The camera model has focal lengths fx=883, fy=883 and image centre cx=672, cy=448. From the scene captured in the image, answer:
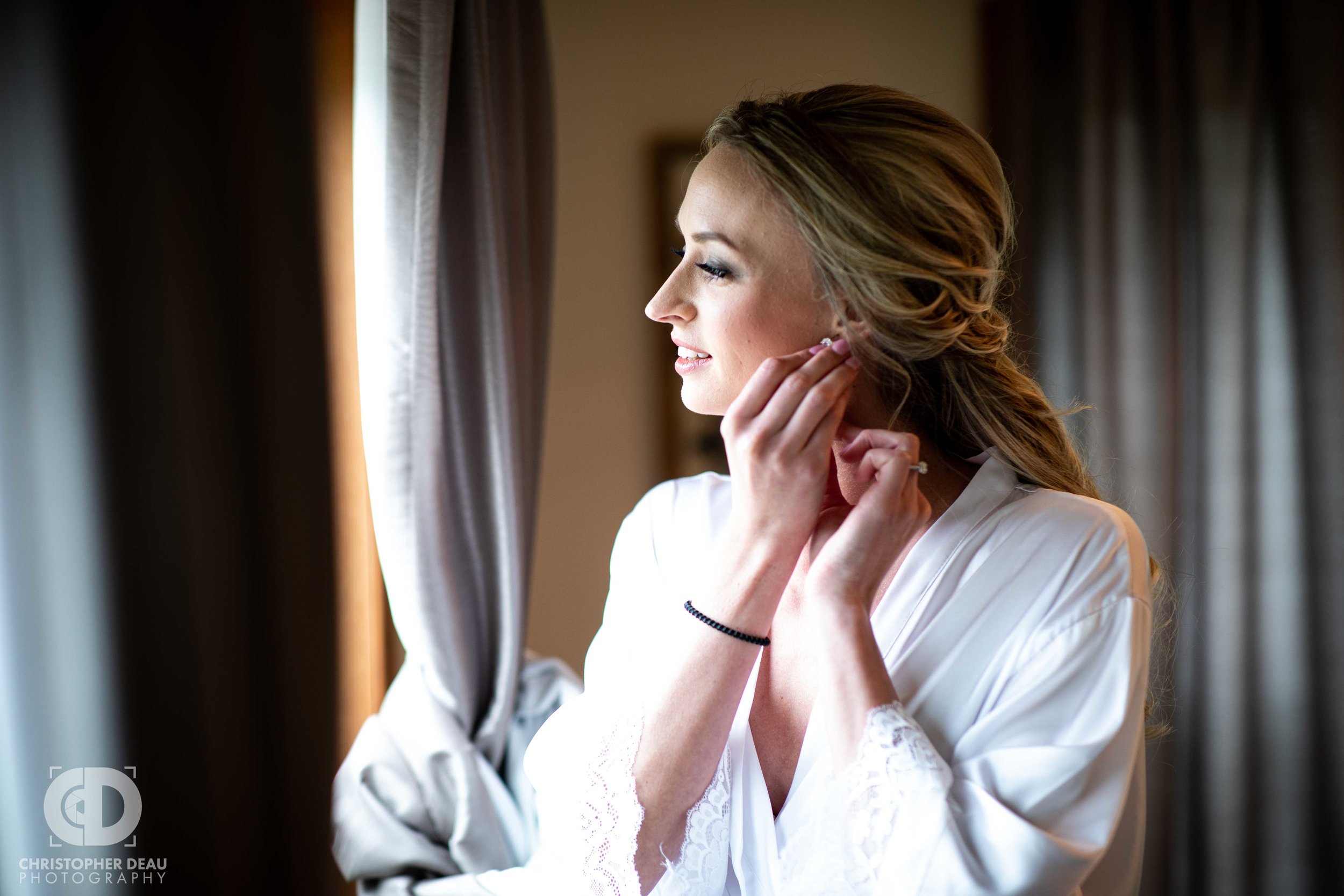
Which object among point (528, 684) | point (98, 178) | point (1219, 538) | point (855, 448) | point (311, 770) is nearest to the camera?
point (98, 178)

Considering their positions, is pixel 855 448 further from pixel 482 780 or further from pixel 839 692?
pixel 482 780

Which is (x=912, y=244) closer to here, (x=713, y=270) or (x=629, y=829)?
(x=713, y=270)

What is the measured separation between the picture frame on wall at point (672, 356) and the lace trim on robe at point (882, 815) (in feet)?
4.84

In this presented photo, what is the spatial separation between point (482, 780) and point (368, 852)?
0.22 m

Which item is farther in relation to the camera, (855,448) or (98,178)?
(855,448)

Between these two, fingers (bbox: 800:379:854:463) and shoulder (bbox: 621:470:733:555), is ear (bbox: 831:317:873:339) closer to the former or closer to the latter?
fingers (bbox: 800:379:854:463)

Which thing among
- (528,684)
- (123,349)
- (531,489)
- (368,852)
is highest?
(123,349)

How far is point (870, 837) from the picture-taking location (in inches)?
36.5

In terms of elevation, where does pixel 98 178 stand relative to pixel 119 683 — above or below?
above

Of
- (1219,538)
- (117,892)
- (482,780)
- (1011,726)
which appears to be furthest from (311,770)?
(1219,538)

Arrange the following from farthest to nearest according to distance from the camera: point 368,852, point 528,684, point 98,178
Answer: point 528,684 < point 368,852 < point 98,178

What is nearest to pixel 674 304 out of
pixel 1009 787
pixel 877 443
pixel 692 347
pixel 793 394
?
pixel 692 347

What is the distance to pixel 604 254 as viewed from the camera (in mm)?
2375

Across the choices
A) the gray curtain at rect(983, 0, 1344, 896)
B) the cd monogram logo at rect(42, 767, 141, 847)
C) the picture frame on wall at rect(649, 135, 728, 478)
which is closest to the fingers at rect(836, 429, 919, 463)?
the cd monogram logo at rect(42, 767, 141, 847)
